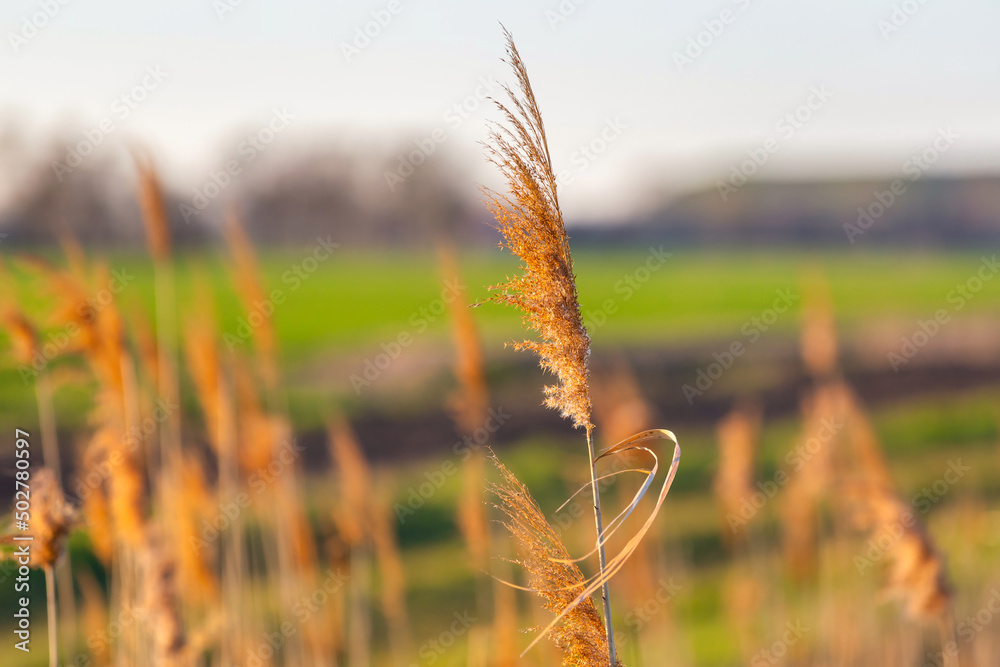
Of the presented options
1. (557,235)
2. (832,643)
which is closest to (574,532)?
(832,643)

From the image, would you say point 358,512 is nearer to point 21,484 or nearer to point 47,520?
point 21,484

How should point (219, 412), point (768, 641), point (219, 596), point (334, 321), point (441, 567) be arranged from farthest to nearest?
1. point (334, 321)
2. point (441, 567)
3. point (768, 641)
4. point (219, 596)
5. point (219, 412)

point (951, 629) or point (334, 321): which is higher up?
point (334, 321)

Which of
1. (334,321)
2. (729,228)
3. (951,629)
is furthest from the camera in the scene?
(729,228)

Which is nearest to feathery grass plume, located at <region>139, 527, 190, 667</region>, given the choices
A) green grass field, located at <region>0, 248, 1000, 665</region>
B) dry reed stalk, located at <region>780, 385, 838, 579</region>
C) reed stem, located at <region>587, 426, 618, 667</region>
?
green grass field, located at <region>0, 248, 1000, 665</region>

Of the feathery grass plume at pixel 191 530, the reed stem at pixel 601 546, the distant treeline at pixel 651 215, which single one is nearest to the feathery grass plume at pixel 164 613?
the feathery grass plume at pixel 191 530

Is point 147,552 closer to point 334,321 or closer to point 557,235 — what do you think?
point 557,235

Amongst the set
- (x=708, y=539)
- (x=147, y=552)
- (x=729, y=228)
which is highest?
(x=729, y=228)

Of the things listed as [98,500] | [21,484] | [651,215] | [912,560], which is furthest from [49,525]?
[651,215]

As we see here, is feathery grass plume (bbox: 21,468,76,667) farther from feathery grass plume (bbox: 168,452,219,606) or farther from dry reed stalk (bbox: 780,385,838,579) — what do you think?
dry reed stalk (bbox: 780,385,838,579)

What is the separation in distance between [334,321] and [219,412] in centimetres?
2773

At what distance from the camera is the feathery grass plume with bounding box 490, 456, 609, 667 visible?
1.27 metres

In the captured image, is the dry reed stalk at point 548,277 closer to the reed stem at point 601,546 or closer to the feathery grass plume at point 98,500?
the reed stem at point 601,546

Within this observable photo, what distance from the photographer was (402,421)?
1429cm
